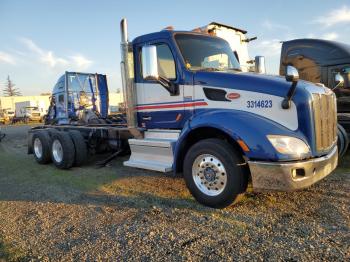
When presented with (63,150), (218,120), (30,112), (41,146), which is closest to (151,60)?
(218,120)

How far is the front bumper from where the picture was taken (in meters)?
4.02

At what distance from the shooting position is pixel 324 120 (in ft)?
14.9

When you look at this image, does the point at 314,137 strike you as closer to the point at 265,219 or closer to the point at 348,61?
the point at 265,219

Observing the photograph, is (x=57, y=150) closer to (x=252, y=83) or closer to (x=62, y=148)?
(x=62, y=148)

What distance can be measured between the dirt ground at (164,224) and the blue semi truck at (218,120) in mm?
475

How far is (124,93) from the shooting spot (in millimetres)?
6305

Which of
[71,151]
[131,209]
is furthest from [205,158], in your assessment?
[71,151]

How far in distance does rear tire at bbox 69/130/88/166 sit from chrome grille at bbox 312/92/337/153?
546cm

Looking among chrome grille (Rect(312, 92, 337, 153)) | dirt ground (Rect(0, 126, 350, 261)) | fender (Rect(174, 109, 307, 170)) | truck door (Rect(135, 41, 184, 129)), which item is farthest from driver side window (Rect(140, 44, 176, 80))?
chrome grille (Rect(312, 92, 337, 153))

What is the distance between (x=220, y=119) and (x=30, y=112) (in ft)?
148

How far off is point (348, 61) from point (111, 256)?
768 centimetres

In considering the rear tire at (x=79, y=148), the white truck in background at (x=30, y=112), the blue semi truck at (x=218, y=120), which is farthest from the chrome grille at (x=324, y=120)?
the white truck in background at (x=30, y=112)

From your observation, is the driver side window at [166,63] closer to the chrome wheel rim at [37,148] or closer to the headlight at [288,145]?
the headlight at [288,145]

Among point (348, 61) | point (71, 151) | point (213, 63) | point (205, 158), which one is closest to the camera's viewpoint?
point (205, 158)
